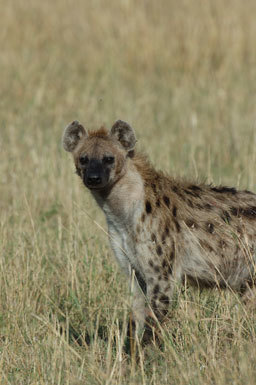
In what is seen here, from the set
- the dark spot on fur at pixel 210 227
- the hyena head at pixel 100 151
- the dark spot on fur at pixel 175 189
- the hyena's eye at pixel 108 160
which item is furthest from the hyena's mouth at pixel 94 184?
the dark spot on fur at pixel 210 227

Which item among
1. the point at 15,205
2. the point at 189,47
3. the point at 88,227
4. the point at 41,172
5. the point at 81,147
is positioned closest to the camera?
the point at 81,147

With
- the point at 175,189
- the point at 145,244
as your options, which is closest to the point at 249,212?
the point at 175,189

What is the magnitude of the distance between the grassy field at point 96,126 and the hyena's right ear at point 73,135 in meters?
0.62

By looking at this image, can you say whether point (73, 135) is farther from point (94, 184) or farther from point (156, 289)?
point (156, 289)

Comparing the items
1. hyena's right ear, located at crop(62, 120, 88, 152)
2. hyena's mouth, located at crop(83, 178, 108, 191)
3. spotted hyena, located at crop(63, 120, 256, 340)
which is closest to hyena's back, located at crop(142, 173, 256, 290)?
spotted hyena, located at crop(63, 120, 256, 340)

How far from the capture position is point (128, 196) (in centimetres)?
629

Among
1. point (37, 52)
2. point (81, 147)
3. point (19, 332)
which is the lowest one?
point (19, 332)

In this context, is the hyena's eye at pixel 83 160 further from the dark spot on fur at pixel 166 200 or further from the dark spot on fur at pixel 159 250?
the dark spot on fur at pixel 159 250

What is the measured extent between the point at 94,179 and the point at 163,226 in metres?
0.62

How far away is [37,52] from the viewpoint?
48.3ft

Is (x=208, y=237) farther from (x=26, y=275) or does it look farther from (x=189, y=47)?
(x=189, y=47)

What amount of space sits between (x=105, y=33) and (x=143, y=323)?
364 inches

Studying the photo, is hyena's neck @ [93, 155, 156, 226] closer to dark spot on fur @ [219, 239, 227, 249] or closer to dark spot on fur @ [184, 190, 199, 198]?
dark spot on fur @ [184, 190, 199, 198]

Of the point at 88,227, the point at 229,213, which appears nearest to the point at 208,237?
the point at 229,213
